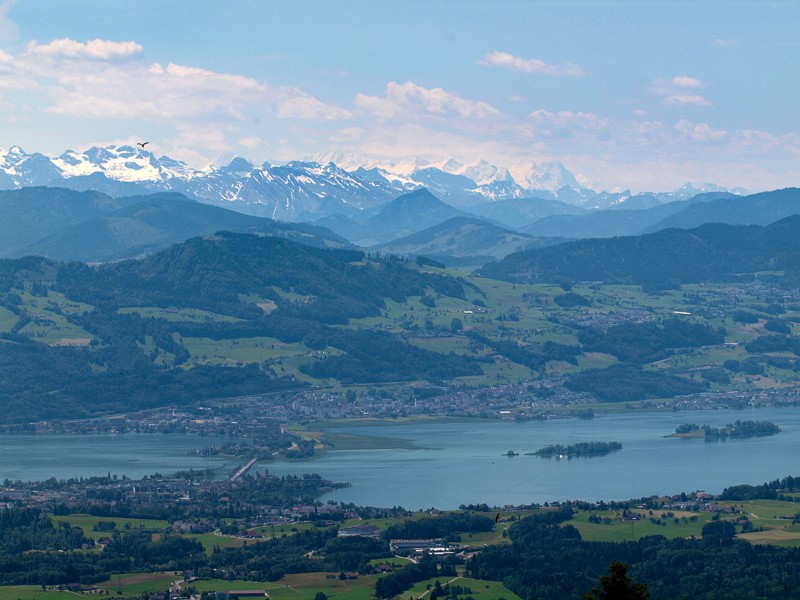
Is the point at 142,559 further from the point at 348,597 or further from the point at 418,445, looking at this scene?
the point at 418,445

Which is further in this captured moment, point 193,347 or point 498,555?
point 193,347

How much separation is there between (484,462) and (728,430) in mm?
27574

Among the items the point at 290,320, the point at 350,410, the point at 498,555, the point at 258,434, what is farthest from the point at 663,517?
the point at 290,320

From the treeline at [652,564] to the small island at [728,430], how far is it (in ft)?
149

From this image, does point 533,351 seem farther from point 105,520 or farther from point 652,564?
point 652,564

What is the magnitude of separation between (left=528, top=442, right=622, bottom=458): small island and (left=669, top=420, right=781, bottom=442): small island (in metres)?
9.82

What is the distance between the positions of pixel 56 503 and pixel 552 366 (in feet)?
275

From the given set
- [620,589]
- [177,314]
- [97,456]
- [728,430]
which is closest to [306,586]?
[620,589]

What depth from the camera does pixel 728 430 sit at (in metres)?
134

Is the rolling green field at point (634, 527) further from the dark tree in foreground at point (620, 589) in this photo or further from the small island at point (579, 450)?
the dark tree in foreground at point (620, 589)

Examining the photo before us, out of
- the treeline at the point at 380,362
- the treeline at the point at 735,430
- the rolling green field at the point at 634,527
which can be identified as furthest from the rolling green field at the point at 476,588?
the treeline at the point at 380,362

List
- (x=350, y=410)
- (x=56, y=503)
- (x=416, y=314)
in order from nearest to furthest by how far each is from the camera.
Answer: (x=56, y=503) < (x=350, y=410) < (x=416, y=314)

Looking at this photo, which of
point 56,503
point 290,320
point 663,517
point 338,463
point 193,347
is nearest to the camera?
point 663,517

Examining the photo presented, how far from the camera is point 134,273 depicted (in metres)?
200
